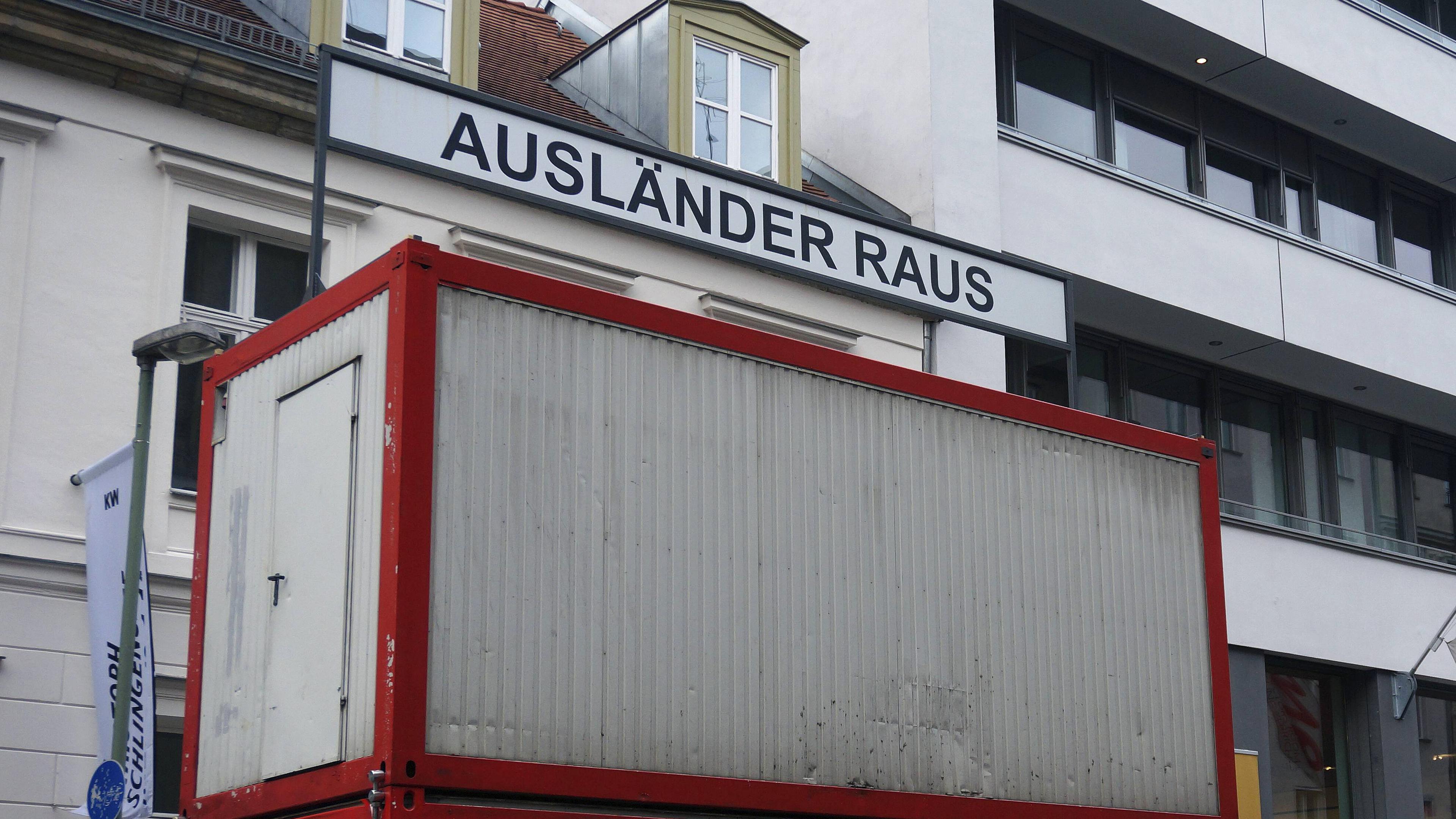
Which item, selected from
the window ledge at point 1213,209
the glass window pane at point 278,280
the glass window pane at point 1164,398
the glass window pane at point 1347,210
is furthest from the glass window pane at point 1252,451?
the glass window pane at point 278,280

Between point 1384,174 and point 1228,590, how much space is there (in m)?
7.76

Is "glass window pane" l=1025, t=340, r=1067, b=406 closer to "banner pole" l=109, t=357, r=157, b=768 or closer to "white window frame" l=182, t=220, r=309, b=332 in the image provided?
"white window frame" l=182, t=220, r=309, b=332

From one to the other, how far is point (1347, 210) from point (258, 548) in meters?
18.4

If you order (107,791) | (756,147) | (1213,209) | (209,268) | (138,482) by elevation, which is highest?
(1213,209)

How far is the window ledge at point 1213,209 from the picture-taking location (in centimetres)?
1708

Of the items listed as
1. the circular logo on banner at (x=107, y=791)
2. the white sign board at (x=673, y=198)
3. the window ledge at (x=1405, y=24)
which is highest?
the window ledge at (x=1405, y=24)

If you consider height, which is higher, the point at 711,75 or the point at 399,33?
the point at 711,75

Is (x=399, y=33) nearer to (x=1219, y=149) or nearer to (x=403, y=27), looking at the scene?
(x=403, y=27)

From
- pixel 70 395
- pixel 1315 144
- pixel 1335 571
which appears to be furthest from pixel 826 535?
pixel 1315 144

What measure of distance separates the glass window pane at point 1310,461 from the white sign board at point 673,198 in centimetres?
1078

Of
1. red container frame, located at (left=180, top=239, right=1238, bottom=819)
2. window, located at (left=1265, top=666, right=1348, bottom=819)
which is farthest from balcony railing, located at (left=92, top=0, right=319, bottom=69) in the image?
window, located at (left=1265, top=666, right=1348, bottom=819)

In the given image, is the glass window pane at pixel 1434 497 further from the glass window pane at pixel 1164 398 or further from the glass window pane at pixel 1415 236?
the glass window pane at pixel 1164 398

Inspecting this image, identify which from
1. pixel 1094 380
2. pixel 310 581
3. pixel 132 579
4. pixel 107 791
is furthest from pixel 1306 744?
pixel 310 581

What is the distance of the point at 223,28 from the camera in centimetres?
1252
